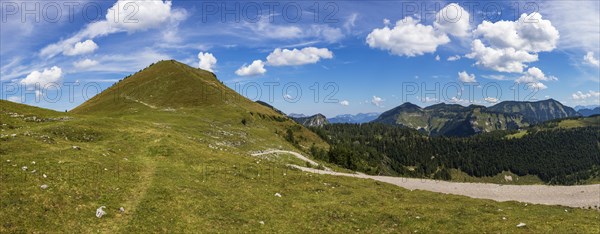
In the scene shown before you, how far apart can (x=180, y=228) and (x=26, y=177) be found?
13583 millimetres

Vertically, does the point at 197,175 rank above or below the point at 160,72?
below

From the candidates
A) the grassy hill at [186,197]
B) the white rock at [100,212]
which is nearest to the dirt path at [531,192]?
the grassy hill at [186,197]

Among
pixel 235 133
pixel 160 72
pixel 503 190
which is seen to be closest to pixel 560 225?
pixel 503 190

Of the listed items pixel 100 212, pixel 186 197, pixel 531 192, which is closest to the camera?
pixel 100 212

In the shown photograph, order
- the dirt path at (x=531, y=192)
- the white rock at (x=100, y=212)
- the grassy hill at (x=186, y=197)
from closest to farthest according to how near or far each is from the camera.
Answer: the white rock at (x=100, y=212), the grassy hill at (x=186, y=197), the dirt path at (x=531, y=192)

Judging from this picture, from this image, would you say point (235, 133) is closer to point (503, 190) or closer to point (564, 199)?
point (503, 190)

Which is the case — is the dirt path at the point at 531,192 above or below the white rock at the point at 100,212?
below

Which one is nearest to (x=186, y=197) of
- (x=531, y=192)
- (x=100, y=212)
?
(x=100, y=212)

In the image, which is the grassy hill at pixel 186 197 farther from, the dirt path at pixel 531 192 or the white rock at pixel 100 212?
the dirt path at pixel 531 192

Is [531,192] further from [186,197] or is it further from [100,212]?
[100,212]

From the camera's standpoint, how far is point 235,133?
101 m

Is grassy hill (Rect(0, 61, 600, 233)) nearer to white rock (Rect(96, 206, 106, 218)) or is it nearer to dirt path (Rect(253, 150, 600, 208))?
white rock (Rect(96, 206, 106, 218))

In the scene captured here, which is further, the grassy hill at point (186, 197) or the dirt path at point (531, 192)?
the dirt path at point (531, 192)

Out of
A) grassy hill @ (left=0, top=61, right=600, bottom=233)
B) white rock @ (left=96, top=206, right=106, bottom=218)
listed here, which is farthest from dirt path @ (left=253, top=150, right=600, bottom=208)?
white rock @ (left=96, top=206, right=106, bottom=218)
